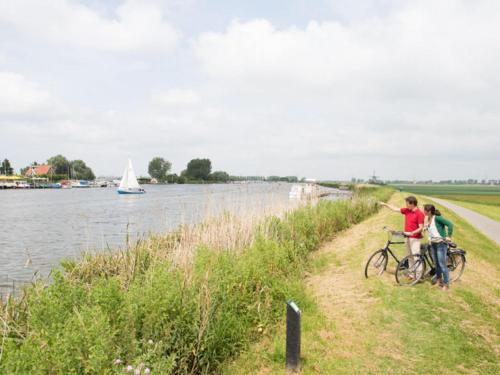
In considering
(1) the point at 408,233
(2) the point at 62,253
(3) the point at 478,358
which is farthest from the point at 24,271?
(3) the point at 478,358

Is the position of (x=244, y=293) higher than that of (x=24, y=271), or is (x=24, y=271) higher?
(x=244, y=293)

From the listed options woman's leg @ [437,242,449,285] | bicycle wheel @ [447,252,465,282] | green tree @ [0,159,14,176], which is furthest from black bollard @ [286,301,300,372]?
green tree @ [0,159,14,176]

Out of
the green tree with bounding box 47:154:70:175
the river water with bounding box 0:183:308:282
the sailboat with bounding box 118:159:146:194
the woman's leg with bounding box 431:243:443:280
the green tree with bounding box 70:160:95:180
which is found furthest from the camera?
the green tree with bounding box 70:160:95:180

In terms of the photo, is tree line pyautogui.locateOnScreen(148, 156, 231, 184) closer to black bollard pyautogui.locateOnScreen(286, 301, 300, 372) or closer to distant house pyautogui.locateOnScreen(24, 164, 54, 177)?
distant house pyautogui.locateOnScreen(24, 164, 54, 177)

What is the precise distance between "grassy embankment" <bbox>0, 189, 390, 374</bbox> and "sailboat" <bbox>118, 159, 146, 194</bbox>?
71313mm

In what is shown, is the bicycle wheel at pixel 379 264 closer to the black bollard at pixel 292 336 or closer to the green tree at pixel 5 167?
the black bollard at pixel 292 336

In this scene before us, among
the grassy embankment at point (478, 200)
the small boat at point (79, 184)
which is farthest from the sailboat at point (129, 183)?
the grassy embankment at point (478, 200)

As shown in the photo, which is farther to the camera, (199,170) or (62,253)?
(199,170)

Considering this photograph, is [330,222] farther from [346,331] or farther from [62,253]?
[62,253]

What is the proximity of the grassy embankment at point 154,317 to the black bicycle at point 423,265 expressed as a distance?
2819 mm

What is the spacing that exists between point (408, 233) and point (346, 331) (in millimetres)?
2877

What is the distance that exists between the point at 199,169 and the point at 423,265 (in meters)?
144

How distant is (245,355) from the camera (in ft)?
18.1

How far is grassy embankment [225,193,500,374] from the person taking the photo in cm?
525
